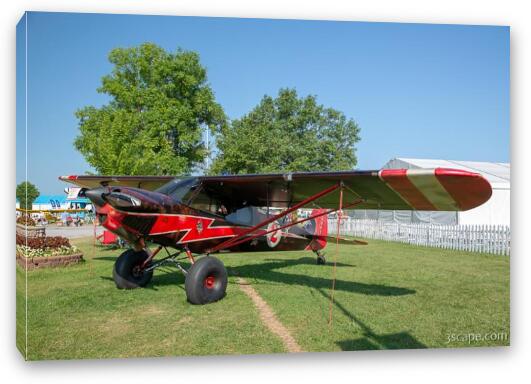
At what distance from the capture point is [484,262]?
1338 centimetres

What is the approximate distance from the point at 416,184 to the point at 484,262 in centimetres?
834

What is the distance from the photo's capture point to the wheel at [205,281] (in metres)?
7.73

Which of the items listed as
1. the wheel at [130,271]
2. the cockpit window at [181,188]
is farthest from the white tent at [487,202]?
the wheel at [130,271]

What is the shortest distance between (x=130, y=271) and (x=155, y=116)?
4890 millimetres

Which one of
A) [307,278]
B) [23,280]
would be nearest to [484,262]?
[307,278]

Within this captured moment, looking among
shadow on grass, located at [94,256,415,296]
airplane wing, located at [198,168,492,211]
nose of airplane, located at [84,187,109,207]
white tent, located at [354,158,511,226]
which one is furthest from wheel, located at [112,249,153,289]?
white tent, located at [354,158,511,226]

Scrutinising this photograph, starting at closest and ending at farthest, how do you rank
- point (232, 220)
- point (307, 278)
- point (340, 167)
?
point (232, 220)
point (307, 278)
point (340, 167)

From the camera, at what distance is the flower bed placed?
29.8ft

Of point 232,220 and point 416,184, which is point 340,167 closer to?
point 232,220

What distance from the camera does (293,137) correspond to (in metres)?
19.5

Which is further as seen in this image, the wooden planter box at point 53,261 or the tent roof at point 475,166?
the tent roof at point 475,166

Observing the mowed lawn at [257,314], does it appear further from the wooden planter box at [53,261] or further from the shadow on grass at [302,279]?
the wooden planter box at [53,261]

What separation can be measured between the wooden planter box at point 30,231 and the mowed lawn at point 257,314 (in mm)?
673

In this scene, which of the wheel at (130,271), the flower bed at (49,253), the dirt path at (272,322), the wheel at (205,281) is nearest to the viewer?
the dirt path at (272,322)
